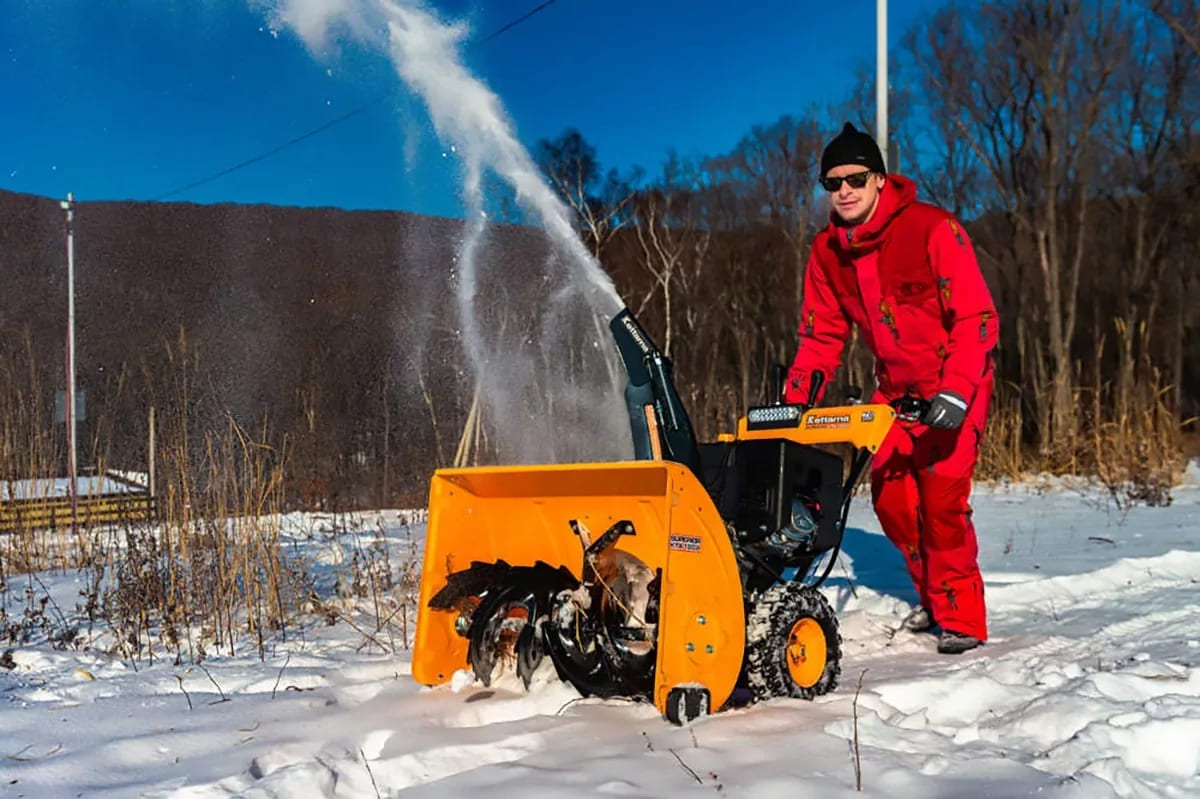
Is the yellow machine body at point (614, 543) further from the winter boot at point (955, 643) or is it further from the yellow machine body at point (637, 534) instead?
the winter boot at point (955, 643)

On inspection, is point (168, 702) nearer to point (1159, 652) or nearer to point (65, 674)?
point (65, 674)

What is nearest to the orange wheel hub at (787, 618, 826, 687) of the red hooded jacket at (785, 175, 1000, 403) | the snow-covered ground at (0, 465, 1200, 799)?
the snow-covered ground at (0, 465, 1200, 799)

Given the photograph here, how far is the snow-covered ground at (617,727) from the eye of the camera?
241 cm

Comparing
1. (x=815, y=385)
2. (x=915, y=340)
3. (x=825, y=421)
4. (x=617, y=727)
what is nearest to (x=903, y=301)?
(x=915, y=340)

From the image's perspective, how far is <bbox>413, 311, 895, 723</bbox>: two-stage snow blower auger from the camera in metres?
2.88

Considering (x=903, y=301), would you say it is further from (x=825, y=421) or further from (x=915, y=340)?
(x=825, y=421)

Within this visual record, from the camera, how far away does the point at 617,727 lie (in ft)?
9.43

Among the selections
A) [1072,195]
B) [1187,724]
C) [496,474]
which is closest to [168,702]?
[496,474]

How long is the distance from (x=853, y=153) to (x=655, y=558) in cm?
167

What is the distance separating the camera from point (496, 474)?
11.0 feet

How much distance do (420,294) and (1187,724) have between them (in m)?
11.9

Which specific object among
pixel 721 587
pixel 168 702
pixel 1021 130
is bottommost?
pixel 168 702

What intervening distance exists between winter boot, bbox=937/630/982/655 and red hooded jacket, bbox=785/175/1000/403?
0.90 m

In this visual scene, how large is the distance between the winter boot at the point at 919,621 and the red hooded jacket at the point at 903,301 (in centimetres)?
89
